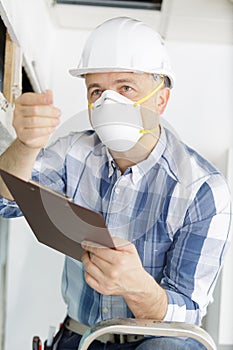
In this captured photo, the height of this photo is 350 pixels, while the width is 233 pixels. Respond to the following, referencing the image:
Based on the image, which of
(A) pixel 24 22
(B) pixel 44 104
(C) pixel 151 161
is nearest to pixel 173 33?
(A) pixel 24 22

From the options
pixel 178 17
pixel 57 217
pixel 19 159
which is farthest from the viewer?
pixel 178 17

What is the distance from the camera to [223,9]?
188cm

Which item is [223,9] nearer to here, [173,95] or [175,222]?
[173,95]

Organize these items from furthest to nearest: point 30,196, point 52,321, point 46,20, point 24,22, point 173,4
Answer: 1. point 52,321
2. point 46,20
3. point 173,4
4. point 24,22
5. point 30,196

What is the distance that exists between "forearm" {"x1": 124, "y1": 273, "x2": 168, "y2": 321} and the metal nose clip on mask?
0.25 meters

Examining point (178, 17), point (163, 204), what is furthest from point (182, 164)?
point (178, 17)

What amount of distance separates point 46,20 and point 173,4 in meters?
0.47

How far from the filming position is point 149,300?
100cm

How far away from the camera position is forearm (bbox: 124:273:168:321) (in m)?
0.96

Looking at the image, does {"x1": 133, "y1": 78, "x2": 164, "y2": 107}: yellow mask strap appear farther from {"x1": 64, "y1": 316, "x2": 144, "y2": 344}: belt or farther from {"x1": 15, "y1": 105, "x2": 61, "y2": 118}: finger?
{"x1": 64, "y1": 316, "x2": 144, "y2": 344}: belt

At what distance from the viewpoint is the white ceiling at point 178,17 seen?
1873 mm

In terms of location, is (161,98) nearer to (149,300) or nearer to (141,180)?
(141,180)

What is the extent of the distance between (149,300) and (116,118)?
1.07 ft

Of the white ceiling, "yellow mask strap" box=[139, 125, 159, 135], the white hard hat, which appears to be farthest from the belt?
the white ceiling
